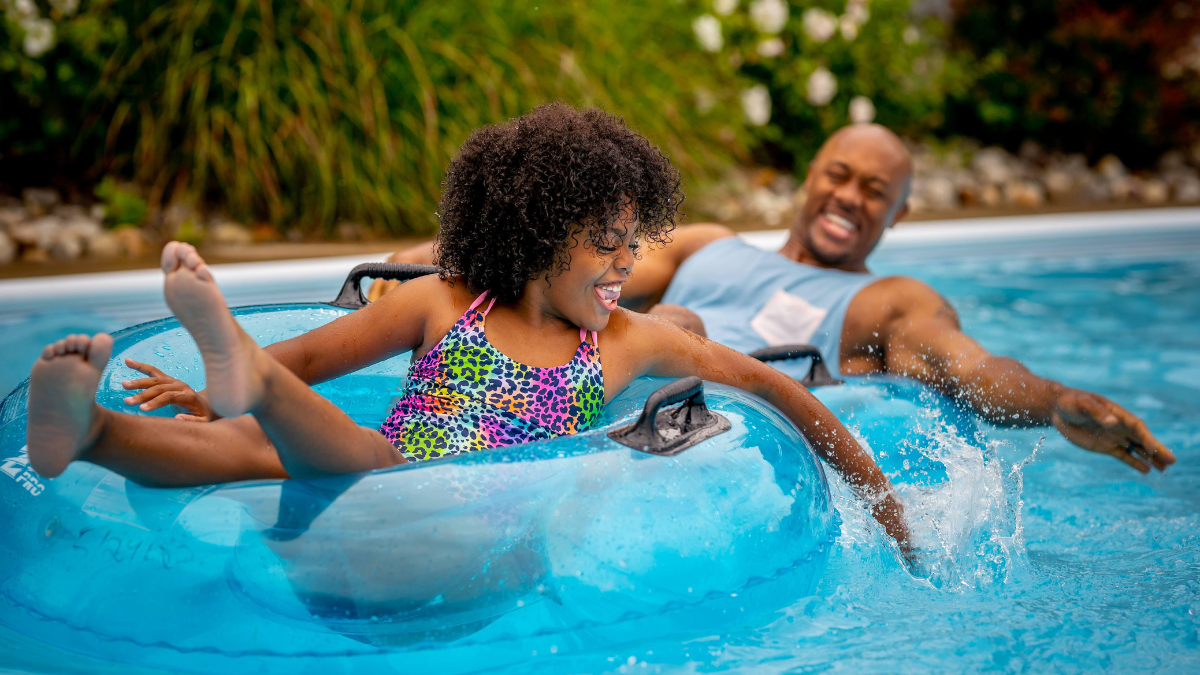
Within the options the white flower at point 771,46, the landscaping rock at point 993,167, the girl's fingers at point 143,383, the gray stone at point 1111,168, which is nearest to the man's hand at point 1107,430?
the girl's fingers at point 143,383

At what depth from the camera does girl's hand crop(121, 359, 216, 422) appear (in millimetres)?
1906

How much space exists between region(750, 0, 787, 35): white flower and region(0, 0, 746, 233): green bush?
5.90 feet

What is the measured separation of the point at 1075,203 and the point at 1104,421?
6.01 m

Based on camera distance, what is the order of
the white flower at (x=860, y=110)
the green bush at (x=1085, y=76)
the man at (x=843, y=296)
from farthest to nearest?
1. the green bush at (x=1085, y=76)
2. the white flower at (x=860, y=110)
3. the man at (x=843, y=296)

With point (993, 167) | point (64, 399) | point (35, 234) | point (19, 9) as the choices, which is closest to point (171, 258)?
point (64, 399)

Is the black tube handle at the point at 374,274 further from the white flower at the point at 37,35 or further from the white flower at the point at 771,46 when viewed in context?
the white flower at the point at 771,46

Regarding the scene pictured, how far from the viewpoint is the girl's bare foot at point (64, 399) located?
1419 millimetres

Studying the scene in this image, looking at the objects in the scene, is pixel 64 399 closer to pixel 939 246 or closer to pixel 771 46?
pixel 939 246

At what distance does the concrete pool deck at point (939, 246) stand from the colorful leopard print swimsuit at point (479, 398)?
8.18 ft

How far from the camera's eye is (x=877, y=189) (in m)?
3.48

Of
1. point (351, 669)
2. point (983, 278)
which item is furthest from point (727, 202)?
point (351, 669)

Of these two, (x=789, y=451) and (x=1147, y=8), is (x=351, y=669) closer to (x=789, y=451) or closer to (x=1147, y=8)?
(x=789, y=451)

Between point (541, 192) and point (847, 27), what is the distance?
247 inches

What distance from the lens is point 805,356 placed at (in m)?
2.72
